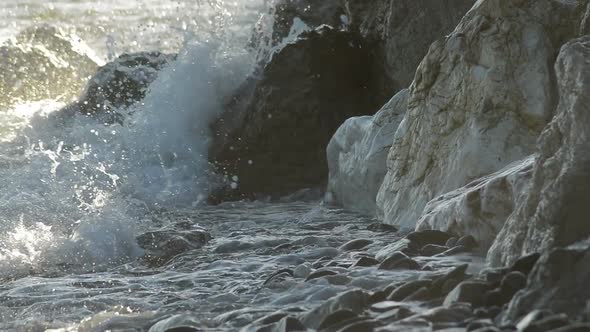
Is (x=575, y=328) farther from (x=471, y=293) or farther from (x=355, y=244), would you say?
(x=355, y=244)

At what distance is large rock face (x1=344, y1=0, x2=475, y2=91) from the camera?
916cm

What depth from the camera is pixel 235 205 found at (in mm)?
9734

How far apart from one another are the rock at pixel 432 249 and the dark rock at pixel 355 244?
0.83 m

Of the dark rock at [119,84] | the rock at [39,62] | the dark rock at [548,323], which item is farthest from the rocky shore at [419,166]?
the rock at [39,62]

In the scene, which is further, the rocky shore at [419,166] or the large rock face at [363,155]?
the large rock face at [363,155]

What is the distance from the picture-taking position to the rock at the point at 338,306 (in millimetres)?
3822

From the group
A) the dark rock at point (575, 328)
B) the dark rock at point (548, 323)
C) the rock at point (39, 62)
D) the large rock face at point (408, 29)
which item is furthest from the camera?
the rock at point (39, 62)

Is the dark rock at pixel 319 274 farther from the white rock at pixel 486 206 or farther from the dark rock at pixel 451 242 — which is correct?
the white rock at pixel 486 206

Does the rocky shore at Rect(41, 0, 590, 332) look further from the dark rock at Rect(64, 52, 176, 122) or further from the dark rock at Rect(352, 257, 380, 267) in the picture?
the dark rock at Rect(64, 52, 176, 122)

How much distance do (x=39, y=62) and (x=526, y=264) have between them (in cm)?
1485

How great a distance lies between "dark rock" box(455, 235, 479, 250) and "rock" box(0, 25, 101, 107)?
40.8 feet

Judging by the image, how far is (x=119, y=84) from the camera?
1305 cm

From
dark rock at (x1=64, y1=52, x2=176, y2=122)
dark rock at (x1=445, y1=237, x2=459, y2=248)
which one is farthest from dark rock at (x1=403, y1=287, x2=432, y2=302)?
dark rock at (x1=64, y1=52, x2=176, y2=122)

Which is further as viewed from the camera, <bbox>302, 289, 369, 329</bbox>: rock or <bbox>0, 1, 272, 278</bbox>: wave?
<bbox>0, 1, 272, 278</bbox>: wave
